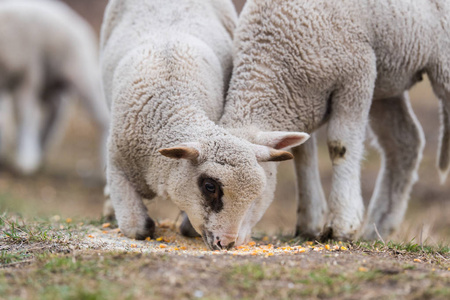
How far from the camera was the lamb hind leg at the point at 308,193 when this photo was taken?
5.68m

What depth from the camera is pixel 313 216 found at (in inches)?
224

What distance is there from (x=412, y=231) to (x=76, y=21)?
822 centimetres

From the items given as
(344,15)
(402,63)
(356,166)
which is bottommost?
(356,166)

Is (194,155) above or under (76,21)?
under

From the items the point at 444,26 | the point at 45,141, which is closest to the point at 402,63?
the point at 444,26

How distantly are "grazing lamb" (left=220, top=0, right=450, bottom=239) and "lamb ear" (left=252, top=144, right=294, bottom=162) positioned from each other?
36cm

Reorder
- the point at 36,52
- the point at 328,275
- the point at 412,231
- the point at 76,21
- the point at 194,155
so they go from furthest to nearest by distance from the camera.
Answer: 1. the point at 76,21
2. the point at 36,52
3. the point at 412,231
4. the point at 194,155
5. the point at 328,275

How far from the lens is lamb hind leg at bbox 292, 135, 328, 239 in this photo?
5.68 meters

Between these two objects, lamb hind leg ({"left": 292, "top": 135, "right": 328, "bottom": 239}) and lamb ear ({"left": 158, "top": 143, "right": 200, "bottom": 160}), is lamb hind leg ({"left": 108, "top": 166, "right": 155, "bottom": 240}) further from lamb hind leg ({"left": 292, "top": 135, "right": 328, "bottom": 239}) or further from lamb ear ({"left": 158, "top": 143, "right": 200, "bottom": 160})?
lamb hind leg ({"left": 292, "top": 135, "right": 328, "bottom": 239})

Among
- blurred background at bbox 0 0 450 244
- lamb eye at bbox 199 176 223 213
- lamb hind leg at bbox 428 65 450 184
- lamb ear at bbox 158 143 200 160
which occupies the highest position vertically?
lamb hind leg at bbox 428 65 450 184

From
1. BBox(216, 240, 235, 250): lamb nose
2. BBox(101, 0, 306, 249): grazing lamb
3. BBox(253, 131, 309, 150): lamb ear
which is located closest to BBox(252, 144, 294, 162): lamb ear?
BBox(101, 0, 306, 249): grazing lamb

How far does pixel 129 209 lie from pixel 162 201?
479 cm

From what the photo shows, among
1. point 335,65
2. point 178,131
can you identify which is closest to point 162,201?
point 178,131

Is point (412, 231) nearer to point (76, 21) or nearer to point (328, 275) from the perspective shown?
point (328, 275)
